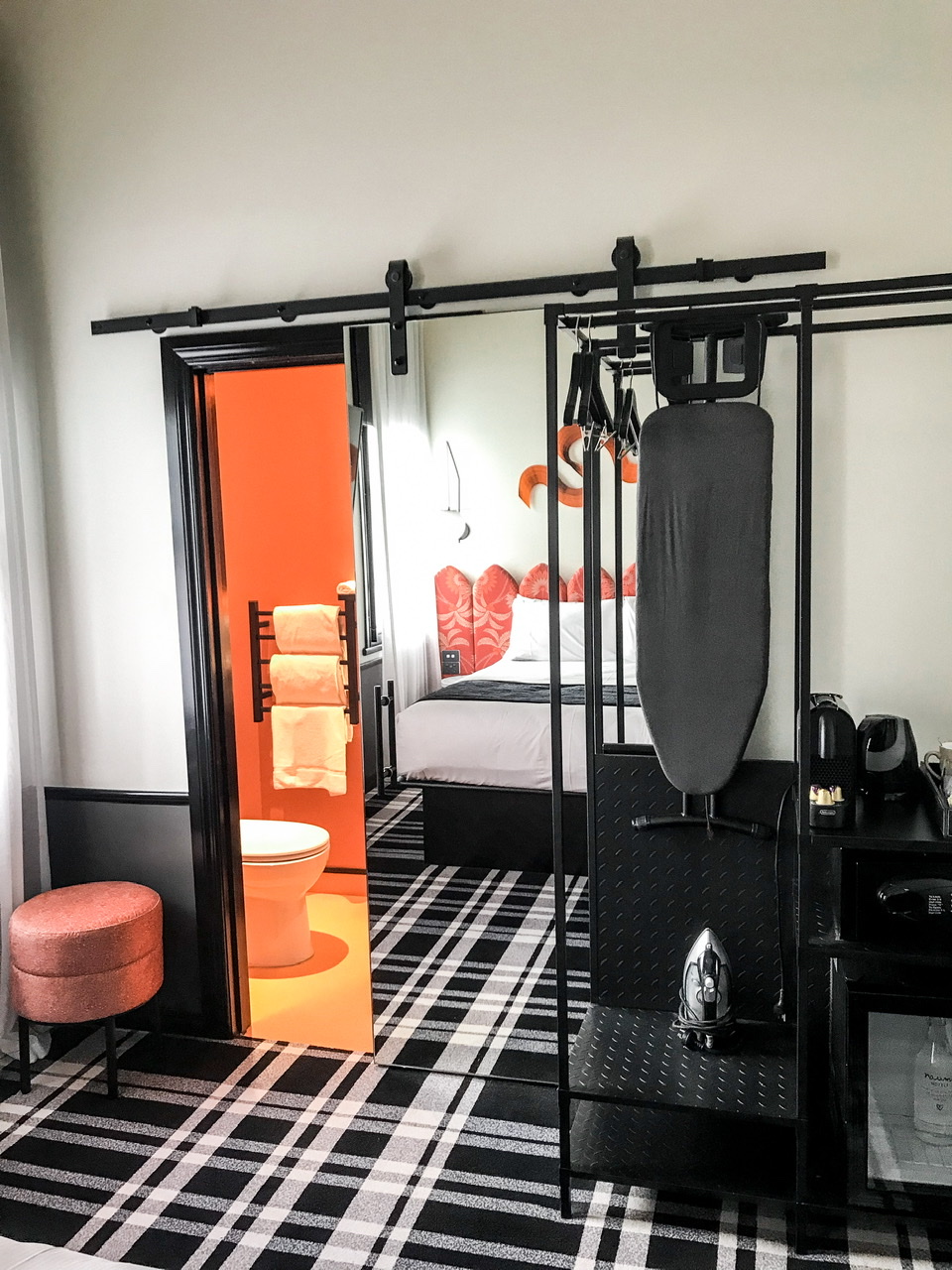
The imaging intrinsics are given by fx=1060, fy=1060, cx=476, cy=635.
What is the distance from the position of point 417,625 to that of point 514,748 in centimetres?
41

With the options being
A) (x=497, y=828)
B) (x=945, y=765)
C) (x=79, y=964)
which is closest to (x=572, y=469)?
(x=497, y=828)

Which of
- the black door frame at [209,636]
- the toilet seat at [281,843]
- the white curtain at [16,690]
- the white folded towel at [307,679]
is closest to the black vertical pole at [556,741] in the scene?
the black door frame at [209,636]

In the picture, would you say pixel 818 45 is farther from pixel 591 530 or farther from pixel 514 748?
pixel 514 748

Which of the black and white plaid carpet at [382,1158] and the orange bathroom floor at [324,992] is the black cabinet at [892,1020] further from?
the orange bathroom floor at [324,992]

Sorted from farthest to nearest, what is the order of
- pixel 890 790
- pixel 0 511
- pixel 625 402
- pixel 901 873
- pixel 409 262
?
1. pixel 0 511
2. pixel 409 262
3. pixel 625 402
4. pixel 890 790
5. pixel 901 873

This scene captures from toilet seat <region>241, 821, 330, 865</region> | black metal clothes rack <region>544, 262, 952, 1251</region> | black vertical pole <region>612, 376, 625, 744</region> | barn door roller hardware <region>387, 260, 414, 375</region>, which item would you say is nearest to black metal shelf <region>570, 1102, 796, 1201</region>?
black metal clothes rack <region>544, 262, 952, 1251</region>

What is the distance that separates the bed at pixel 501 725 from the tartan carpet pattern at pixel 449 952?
0.06m

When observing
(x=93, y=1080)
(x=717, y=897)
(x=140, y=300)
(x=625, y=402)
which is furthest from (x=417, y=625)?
(x=93, y=1080)

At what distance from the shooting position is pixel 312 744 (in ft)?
13.0

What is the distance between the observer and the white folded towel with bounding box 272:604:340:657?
3.88 meters

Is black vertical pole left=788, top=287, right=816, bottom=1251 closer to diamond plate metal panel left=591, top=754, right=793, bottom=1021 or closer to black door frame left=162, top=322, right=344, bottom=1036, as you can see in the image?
diamond plate metal panel left=591, top=754, right=793, bottom=1021

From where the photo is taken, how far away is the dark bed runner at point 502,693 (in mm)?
2668

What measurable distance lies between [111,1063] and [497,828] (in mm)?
1165

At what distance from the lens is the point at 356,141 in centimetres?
269
